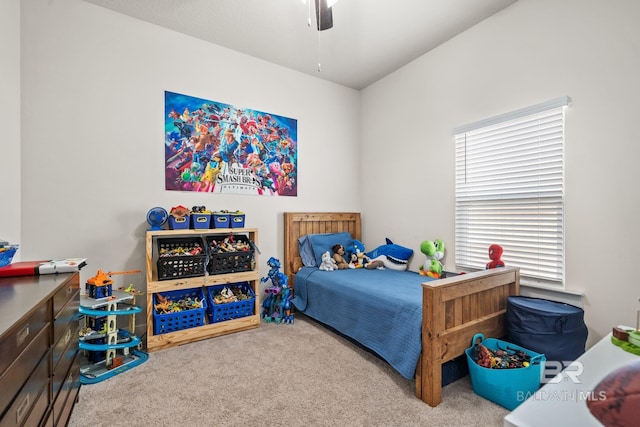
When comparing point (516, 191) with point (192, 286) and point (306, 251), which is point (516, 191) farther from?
point (192, 286)

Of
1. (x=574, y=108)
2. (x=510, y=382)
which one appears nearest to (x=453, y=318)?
(x=510, y=382)

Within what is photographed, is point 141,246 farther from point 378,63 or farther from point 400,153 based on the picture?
point 378,63

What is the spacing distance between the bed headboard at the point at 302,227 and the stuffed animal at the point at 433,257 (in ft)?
3.72

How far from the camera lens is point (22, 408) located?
94 centimetres

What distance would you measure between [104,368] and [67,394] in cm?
66

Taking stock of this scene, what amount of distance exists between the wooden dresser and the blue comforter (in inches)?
68.7

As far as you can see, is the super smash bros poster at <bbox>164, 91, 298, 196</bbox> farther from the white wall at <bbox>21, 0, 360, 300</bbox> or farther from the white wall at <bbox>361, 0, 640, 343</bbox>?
the white wall at <bbox>361, 0, 640, 343</bbox>

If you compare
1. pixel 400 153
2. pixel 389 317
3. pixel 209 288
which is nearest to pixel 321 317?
pixel 389 317

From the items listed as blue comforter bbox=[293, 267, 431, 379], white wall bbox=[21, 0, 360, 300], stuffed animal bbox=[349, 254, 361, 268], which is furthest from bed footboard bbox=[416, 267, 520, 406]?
white wall bbox=[21, 0, 360, 300]

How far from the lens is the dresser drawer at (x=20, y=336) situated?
0.83m

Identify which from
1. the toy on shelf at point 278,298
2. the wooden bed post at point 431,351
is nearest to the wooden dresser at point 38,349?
the toy on shelf at point 278,298

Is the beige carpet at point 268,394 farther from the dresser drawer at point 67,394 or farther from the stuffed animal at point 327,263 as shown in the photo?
the stuffed animal at point 327,263

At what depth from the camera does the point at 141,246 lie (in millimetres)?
2613

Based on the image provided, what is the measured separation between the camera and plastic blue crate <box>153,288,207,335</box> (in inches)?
92.9
